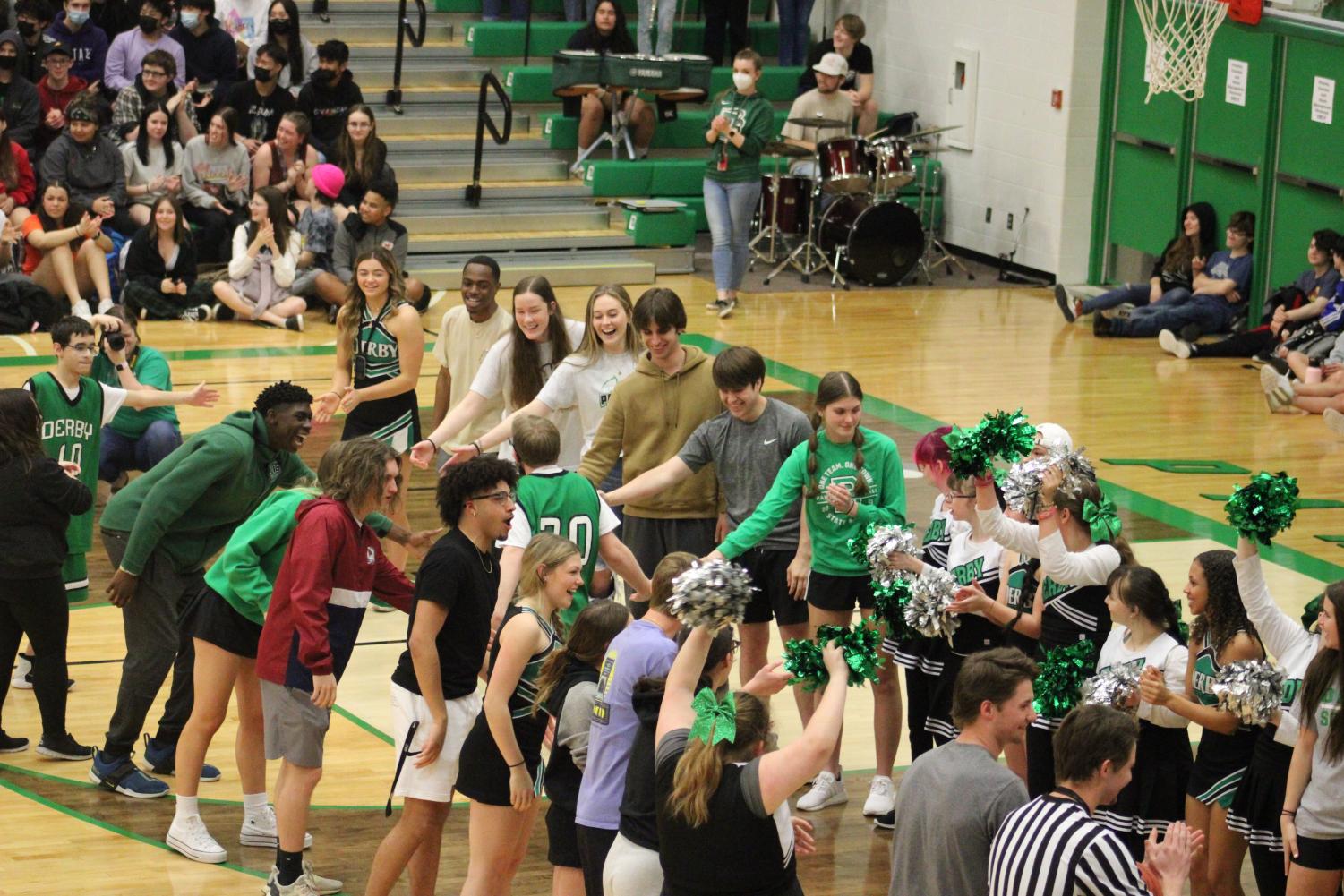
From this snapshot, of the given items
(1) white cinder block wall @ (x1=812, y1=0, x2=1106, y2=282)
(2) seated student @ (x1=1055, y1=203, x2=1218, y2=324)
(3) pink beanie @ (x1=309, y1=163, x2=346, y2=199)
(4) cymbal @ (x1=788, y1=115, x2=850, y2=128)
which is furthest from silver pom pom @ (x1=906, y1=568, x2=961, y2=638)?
(1) white cinder block wall @ (x1=812, y1=0, x2=1106, y2=282)

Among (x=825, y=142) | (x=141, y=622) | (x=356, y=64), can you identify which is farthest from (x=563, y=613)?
(x=356, y=64)

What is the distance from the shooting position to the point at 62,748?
6375mm

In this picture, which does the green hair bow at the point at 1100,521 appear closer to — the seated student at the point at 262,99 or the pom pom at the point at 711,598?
the pom pom at the point at 711,598

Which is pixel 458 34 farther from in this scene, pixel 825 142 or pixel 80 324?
pixel 80 324

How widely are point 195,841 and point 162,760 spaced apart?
79 cm

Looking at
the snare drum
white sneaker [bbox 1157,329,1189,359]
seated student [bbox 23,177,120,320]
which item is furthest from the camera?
the snare drum

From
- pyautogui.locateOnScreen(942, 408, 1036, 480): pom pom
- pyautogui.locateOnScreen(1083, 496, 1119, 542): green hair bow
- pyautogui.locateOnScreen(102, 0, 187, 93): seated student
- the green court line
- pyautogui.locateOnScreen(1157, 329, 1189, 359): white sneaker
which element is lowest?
the green court line

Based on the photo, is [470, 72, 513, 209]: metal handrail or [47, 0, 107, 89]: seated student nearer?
[47, 0, 107, 89]: seated student

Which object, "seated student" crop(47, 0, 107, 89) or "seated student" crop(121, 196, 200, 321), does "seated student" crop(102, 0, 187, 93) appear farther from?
"seated student" crop(121, 196, 200, 321)

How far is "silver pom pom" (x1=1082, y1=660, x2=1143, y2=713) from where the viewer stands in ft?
15.3

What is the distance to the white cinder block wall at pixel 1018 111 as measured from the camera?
15.6 meters

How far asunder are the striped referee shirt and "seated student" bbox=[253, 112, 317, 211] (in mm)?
11483

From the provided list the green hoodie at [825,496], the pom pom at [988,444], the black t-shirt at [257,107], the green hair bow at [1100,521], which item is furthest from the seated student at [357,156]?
the pom pom at [988,444]

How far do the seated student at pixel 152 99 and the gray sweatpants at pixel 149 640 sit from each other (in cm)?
874
